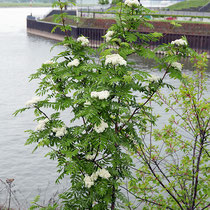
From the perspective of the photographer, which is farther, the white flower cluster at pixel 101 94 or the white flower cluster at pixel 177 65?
the white flower cluster at pixel 177 65

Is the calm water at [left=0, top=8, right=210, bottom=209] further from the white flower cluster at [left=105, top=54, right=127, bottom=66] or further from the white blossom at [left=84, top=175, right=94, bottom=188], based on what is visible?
the white flower cluster at [left=105, top=54, right=127, bottom=66]

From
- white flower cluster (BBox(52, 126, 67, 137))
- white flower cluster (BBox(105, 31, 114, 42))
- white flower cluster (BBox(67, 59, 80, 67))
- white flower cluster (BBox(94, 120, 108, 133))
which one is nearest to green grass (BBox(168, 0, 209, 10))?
white flower cluster (BBox(105, 31, 114, 42))

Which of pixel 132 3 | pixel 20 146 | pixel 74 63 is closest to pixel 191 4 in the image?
pixel 20 146

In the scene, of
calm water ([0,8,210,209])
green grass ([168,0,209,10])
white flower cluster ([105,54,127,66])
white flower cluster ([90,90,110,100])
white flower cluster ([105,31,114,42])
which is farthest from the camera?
green grass ([168,0,209,10])

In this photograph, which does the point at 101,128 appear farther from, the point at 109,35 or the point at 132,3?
the point at 132,3

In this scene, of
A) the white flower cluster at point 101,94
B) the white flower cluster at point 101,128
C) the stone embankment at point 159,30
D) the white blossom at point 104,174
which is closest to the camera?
the white flower cluster at point 101,94

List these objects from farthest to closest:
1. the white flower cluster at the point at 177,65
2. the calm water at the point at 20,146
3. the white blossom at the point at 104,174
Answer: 1. the calm water at the point at 20,146
2. the white flower cluster at the point at 177,65
3. the white blossom at the point at 104,174

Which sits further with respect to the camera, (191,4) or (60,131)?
(191,4)

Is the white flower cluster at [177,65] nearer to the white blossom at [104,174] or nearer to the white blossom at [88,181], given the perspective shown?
the white blossom at [104,174]

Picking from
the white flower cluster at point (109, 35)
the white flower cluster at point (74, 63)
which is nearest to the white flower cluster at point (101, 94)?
the white flower cluster at point (74, 63)

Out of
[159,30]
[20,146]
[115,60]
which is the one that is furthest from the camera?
[159,30]

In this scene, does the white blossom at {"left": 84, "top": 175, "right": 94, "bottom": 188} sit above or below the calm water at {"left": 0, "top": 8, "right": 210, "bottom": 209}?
above

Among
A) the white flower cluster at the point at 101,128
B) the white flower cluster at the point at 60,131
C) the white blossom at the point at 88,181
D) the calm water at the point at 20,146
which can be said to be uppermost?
the white flower cluster at the point at 101,128

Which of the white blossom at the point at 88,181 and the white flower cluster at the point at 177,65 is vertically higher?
the white flower cluster at the point at 177,65
